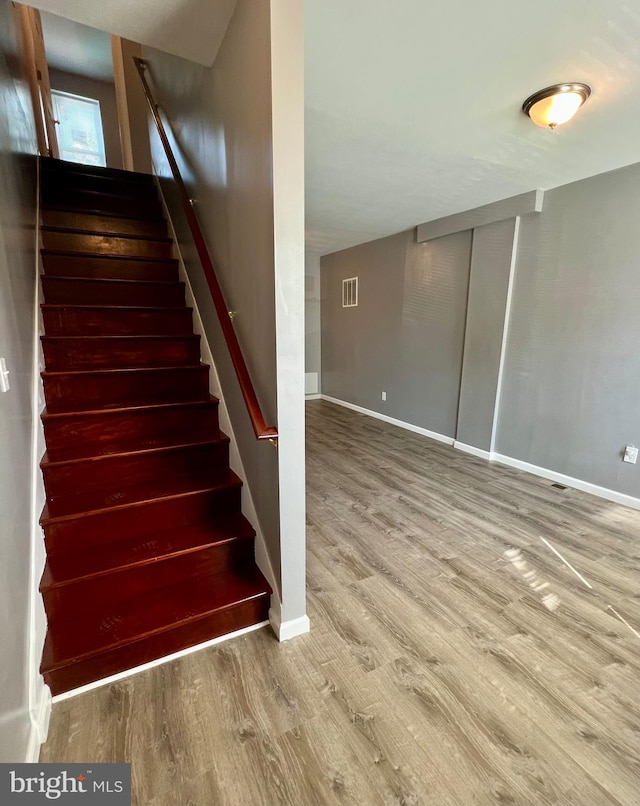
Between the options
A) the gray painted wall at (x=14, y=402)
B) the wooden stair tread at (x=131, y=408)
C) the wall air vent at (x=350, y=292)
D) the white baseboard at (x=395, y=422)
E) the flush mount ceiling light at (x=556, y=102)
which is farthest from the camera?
the wall air vent at (x=350, y=292)

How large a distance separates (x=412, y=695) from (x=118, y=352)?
2303mm

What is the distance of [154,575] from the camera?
1.69 m

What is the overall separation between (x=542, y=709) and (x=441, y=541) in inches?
41.5

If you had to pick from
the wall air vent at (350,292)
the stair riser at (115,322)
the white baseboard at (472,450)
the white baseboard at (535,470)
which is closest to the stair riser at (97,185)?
the stair riser at (115,322)

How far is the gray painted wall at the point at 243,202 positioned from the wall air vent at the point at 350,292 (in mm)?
3337

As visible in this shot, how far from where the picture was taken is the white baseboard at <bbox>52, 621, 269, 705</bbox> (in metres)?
1.38

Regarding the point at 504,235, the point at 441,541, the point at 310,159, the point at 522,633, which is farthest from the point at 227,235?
the point at 504,235

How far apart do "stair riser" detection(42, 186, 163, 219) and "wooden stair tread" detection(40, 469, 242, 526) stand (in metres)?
2.33

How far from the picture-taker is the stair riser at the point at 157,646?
1.37 m

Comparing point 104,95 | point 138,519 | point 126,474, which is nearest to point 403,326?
point 126,474

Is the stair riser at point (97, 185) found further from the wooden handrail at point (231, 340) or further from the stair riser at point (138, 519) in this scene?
the stair riser at point (138, 519)

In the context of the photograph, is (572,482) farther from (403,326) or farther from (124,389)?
(124,389)

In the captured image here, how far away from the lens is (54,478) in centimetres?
179

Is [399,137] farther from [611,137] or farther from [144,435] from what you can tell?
[144,435]
